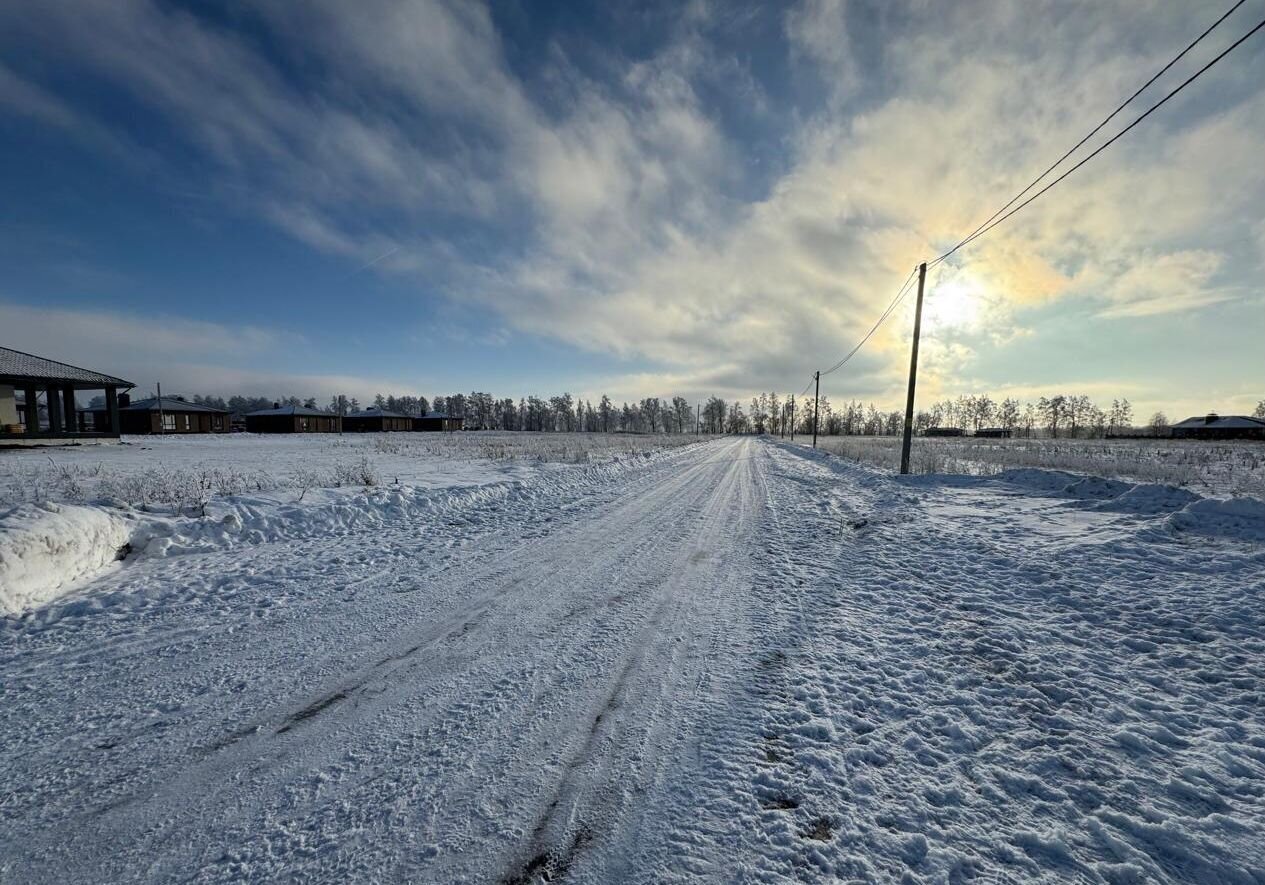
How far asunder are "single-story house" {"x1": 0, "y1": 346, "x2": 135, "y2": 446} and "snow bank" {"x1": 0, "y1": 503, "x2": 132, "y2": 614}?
102 feet

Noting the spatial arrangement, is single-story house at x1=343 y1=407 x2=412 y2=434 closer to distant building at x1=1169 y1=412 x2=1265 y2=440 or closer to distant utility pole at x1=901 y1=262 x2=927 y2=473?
distant utility pole at x1=901 y1=262 x2=927 y2=473

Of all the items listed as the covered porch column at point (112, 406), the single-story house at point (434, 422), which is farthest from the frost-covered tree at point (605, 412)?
the covered porch column at point (112, 406)

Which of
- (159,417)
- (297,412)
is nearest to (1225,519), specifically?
(159,417)

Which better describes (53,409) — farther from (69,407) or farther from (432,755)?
(432,755)

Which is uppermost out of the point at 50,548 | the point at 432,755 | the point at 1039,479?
the point at 1039,479

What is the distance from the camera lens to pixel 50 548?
5.47 metres

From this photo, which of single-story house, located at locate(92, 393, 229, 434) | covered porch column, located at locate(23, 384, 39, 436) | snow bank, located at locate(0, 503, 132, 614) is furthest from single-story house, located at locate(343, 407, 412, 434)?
snow bank, located at locate(0, 503, 132, 614)

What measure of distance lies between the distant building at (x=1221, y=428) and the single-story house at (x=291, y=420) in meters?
143

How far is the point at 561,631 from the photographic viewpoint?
458 cm

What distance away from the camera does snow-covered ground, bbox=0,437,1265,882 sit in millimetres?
2252

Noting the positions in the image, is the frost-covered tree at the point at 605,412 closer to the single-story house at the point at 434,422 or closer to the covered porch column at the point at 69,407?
the single-story house at the point at 434,422

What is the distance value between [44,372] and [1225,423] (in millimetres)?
142347

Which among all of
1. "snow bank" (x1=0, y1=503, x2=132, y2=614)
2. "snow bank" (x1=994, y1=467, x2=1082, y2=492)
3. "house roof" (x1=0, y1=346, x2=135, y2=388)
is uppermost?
"house roof" (x1=0, y1=346, x2=135, y2=388)

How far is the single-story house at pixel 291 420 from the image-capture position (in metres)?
75.8
